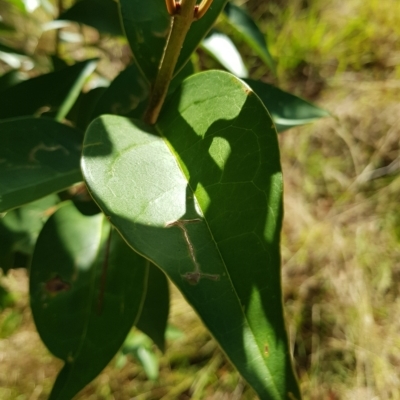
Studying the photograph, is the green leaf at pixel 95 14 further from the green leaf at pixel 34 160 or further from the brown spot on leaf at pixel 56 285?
the brown spot on leaf at pixel 56 285

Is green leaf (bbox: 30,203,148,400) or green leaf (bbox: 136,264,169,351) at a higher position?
green leaf (bbox: 30,203,148,400)

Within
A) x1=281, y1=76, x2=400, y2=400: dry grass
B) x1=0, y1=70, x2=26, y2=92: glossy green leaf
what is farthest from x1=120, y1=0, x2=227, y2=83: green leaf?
x1=281, y1=76, x2=400, y2=400: dry grass

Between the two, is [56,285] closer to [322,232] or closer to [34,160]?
[34,160]

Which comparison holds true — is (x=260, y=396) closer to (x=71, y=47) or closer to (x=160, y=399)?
(x=160, y=399)

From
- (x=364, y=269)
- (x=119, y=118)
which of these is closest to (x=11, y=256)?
(x=119, y=118)

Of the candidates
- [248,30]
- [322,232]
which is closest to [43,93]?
[248,30]

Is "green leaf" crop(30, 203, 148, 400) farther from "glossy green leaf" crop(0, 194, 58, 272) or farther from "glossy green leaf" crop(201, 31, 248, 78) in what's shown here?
"glossy green leaf" crop(201, 31, 248, 78)
